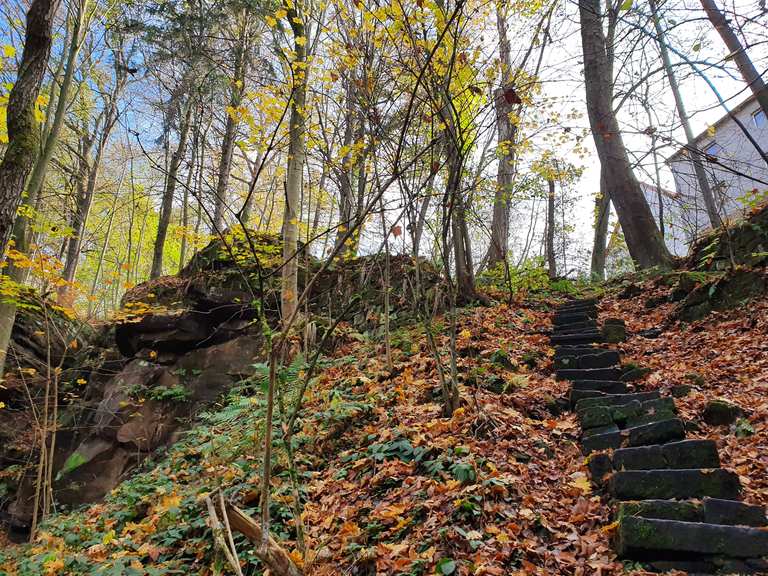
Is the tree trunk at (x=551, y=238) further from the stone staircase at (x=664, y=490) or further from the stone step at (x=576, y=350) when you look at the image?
the stone staircase at (x=664, y=490)

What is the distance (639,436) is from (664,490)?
0.71 m

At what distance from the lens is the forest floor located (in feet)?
9.77

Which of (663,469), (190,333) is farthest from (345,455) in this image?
(190,333)

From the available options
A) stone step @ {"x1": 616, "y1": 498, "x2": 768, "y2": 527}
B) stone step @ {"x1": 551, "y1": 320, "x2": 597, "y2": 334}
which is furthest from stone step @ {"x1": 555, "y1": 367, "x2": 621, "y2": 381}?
stone step @ {"x1": 616, "y1": 498, "x2": 768, "y2": 527}

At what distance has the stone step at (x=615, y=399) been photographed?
4426 mm

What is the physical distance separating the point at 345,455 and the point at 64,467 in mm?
7023

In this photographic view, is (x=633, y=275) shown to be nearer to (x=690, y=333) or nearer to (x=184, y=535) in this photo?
(x=690, y=333)

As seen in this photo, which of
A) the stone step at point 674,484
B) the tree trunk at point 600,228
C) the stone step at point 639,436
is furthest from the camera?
the tree trunk at point 600,228

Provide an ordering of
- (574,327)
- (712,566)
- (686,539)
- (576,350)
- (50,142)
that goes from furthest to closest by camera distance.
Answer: (50,142)
(574,327)
(576,350)
(686,539)
(712,566)

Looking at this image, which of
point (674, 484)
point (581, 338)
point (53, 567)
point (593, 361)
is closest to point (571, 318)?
point (581, 338)

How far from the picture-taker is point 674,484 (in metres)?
3.01

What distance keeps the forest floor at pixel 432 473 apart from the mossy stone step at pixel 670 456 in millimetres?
289

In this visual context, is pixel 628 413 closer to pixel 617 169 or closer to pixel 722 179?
pixel 617 169

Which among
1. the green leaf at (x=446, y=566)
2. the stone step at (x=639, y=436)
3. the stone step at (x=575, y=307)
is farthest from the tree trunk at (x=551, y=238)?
the green leaf at (x=446, y=566)
